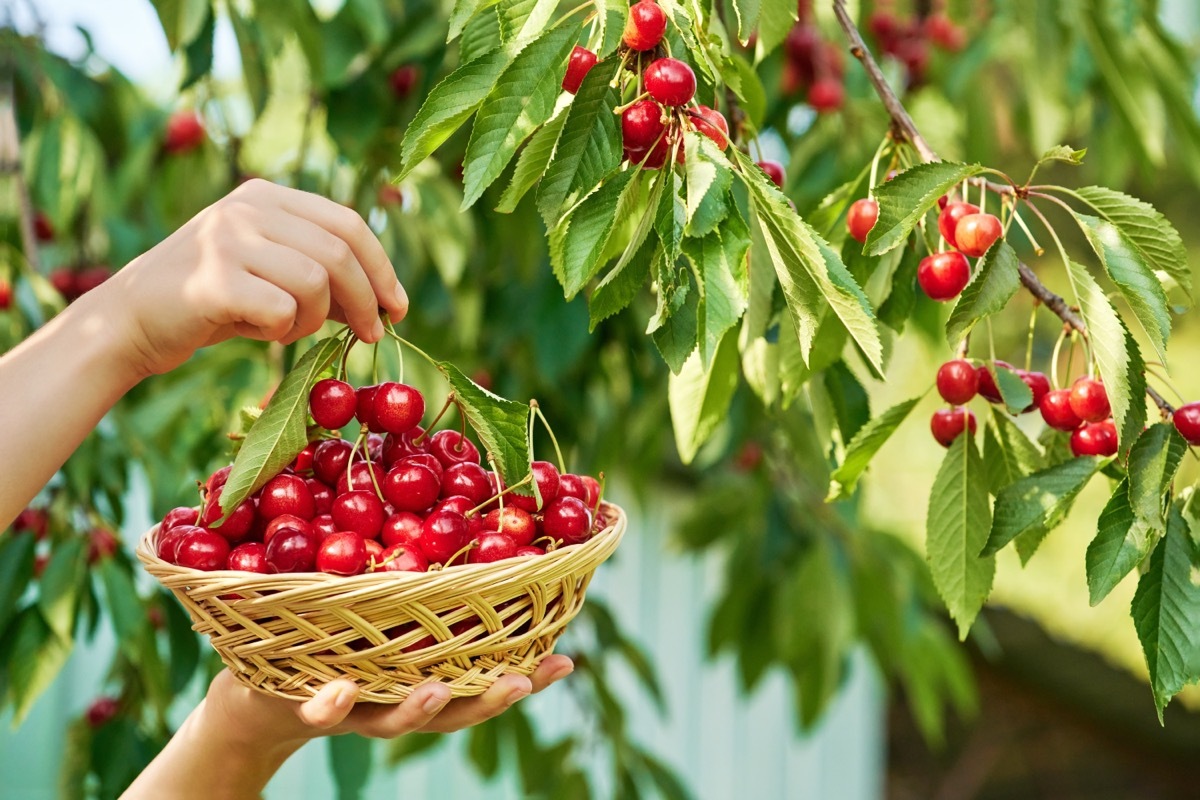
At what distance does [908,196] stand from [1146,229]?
15 cm

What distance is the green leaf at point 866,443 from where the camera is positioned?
2.67ft

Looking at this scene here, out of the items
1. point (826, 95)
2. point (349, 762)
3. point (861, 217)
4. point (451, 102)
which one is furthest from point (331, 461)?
point (826, 95)

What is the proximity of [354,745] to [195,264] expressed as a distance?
0.86 meters

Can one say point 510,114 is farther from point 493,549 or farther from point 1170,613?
point 1170,613

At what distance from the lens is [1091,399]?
74cm

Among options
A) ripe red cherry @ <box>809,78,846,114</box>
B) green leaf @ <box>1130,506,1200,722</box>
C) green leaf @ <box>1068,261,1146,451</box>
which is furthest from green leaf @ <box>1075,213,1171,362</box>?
ripe red cherry @ <box>809,78,846,114</box>

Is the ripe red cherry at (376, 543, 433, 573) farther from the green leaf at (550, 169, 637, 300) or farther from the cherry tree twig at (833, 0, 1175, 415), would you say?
the cherry tree twig at (833, 0, 1175, 415)

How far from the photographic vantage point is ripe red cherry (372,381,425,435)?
2.54 feet

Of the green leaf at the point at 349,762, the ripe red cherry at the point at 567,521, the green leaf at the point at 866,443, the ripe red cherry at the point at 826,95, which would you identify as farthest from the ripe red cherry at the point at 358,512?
the ripe red cherry at the point at 826,95

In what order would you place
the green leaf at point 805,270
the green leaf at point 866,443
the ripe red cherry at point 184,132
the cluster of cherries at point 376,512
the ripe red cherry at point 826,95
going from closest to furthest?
the green leaf at point 805,270, the cluster of cherries at point 376,512, the green leaf at point 866,443, the ripe red cherry at point 826,95, the ripe red cherry at point 184,132

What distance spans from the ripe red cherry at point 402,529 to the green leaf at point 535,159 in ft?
0.66

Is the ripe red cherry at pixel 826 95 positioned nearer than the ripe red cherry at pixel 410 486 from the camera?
No

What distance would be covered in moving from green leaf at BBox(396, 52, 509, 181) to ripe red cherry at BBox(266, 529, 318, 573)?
23 cm

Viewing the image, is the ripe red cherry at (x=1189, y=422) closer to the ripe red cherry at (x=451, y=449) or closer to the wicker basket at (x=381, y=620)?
the wicker basket at (x=381, y=620)
